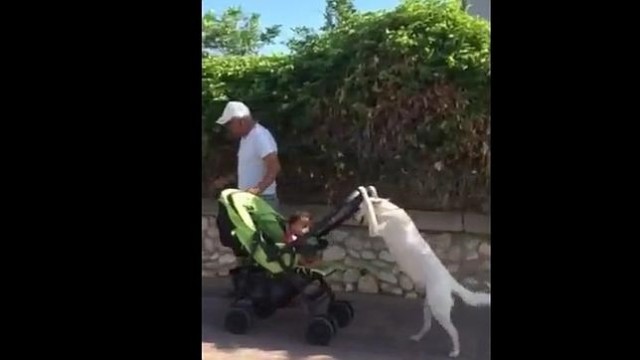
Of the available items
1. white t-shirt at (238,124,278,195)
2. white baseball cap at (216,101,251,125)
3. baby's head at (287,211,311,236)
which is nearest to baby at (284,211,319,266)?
baby's head at (287,211,311,236)

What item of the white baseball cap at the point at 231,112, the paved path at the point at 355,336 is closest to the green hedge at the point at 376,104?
the white baseball cap at the point at 231,112

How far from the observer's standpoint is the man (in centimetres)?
269

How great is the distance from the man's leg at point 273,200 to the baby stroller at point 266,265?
12 millimetres

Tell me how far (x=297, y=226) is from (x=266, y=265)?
0.56ft

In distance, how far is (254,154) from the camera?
107 inches

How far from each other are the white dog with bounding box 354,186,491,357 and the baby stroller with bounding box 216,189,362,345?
0.30ft

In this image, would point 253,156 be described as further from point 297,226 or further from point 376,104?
point 376,104

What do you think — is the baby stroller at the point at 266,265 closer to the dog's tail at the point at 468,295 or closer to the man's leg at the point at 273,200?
the man's leg at the point at 273,200

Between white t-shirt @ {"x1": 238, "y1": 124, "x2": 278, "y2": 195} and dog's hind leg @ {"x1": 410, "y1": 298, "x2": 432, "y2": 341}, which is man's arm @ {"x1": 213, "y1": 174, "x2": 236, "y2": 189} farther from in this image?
dog's hind leg @ {"x1": 410, "y1": 298, "x2": 432, "y2": 341}

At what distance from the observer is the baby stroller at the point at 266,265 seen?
267cm

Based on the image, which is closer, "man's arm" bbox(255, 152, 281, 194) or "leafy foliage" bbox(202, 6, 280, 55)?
"leafy foliage" bbox(202, 6, 280, 55)

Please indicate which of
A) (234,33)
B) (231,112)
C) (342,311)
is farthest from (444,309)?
(234,33)
